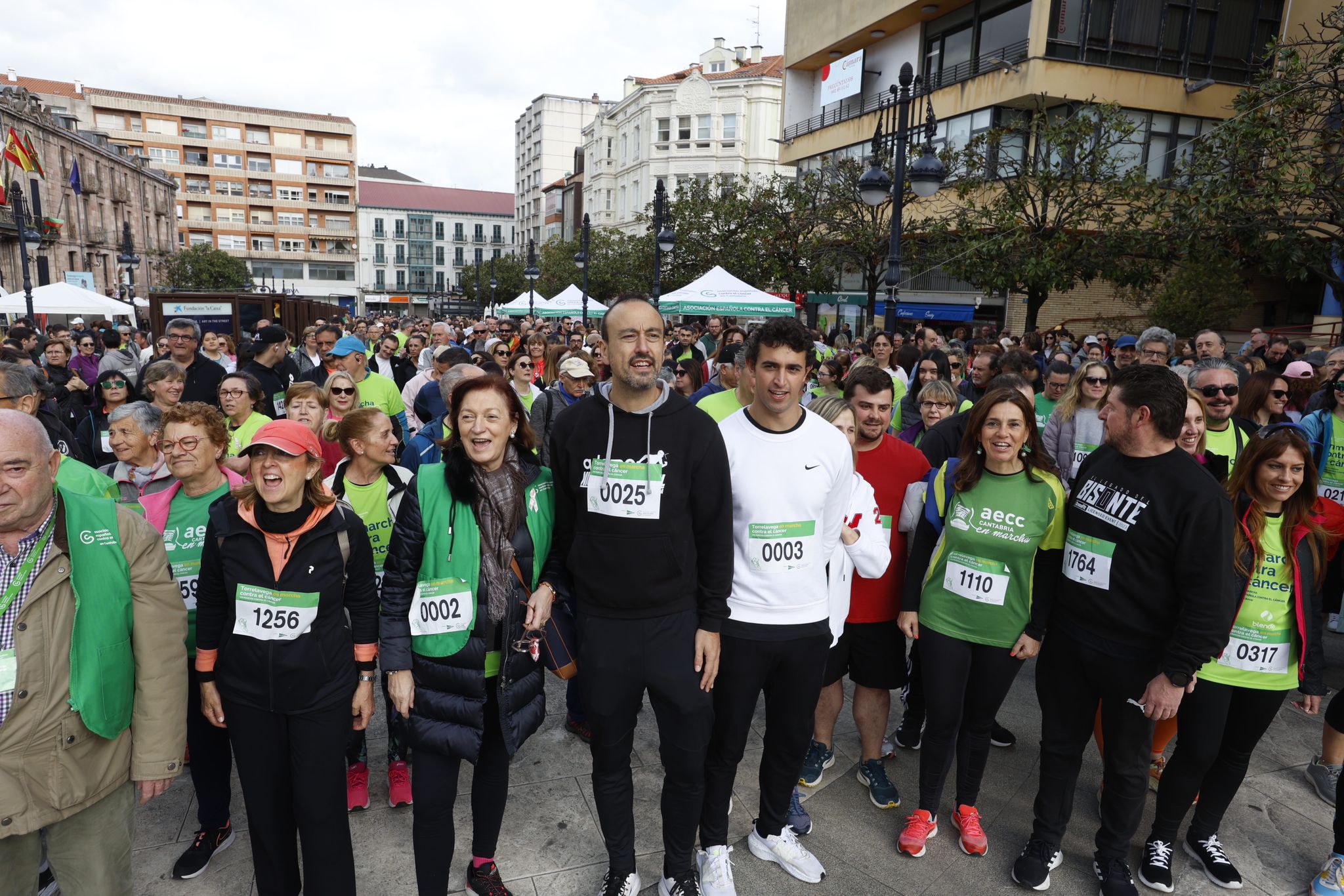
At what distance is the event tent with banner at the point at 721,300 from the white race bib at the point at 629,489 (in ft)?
39.3

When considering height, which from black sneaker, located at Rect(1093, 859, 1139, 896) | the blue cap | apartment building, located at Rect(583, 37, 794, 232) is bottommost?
black sneaker, located at Rect(1093, 859, 1139, 896)

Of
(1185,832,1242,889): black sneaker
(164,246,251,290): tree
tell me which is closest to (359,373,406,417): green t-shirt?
(1185,832,1242,889): black sneaker

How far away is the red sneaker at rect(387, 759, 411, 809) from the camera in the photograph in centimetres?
373

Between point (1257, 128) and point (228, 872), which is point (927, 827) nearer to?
point (228, 872)

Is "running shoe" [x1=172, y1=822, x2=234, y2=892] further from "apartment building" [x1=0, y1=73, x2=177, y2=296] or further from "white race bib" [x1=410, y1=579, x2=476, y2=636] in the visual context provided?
"apartment building" [x1=0, y1=73, x2=177, y2=296]

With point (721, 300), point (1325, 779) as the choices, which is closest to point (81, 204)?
point (721, 300)

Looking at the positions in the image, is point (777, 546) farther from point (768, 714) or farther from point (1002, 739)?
point (1002, 739)

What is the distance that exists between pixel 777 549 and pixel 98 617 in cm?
230

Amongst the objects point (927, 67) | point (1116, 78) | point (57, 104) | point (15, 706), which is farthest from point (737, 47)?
point (15, 706)

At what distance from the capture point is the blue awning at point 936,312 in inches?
1119

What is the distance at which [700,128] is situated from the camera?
54.5m

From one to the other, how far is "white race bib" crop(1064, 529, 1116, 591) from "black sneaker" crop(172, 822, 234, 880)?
3.83 meters

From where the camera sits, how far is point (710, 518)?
2877mm

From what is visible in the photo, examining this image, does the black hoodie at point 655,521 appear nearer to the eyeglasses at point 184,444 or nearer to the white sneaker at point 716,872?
the white sneaker at point 716,872
